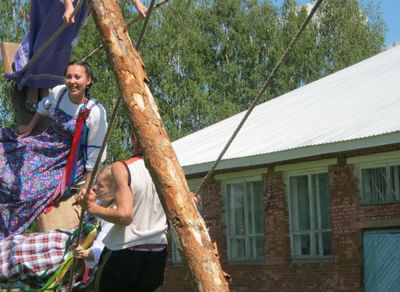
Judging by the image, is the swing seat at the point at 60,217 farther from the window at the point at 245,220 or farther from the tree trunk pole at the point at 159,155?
the window at the point at 245,220

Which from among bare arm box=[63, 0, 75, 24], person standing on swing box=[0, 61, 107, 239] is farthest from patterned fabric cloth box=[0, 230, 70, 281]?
bare arm box=[63, 0, 75, 24]

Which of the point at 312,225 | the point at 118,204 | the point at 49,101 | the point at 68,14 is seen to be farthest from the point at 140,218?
the point at 312,225

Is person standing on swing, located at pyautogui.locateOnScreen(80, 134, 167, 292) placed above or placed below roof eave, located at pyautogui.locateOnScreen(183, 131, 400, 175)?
below

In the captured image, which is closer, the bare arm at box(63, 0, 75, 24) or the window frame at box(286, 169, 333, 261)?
the bare arm at box(63, 0, 75, 24)

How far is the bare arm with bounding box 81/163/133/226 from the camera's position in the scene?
198 inches

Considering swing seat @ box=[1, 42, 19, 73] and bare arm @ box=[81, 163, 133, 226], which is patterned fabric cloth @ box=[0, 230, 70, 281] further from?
swing seat @ box=[1, 42, 19, 73]

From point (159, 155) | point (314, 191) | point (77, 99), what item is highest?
point (314, 191)

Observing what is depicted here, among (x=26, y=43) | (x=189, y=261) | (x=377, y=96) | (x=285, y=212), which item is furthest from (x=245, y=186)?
(x=189, y=261)

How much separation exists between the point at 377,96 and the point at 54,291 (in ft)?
39.0

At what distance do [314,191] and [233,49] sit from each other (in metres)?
22.5

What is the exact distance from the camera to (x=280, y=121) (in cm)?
1942

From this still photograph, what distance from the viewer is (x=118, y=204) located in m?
5.09

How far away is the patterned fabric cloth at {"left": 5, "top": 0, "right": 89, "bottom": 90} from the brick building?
7611 millimetres

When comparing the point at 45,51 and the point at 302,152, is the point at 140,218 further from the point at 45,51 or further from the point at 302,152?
the point at 302,152
